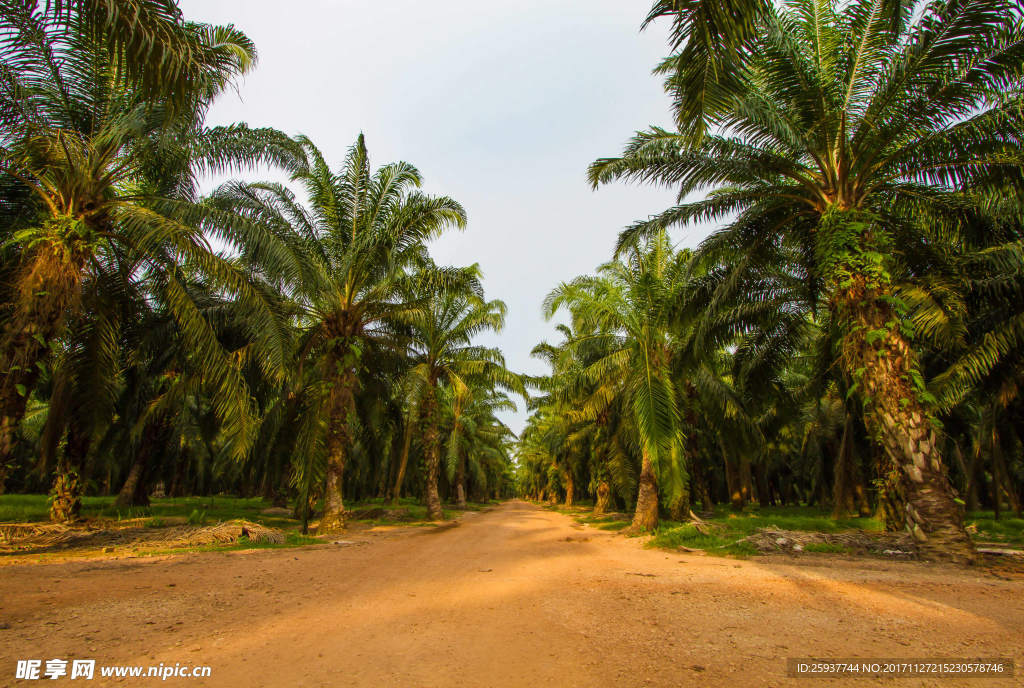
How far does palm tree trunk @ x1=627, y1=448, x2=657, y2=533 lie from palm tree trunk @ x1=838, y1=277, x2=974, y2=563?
6.75 meters

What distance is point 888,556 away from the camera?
8.09 m

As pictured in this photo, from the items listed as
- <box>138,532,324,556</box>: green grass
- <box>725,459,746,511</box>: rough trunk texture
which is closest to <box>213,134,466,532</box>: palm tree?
<box>138,532,324,556</box>: green grass

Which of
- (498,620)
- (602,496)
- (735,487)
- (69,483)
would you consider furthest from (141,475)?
(735,487)

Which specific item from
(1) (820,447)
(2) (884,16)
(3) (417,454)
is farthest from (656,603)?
(3) (417,454)

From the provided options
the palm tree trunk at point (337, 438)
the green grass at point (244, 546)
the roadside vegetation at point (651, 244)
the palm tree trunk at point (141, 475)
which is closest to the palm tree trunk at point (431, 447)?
the roadside vegetation at point (651, 244)

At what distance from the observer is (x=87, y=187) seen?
874cm

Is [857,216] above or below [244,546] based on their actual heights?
above

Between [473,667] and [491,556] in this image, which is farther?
[491,556]

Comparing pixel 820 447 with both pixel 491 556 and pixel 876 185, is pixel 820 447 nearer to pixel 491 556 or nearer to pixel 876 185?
pixel 876 185

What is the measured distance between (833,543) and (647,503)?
5807mm

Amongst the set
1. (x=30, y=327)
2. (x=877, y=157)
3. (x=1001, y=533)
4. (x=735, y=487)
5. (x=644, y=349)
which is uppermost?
(x=877, y=157)

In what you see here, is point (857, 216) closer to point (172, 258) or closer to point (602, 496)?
point (172, 258)

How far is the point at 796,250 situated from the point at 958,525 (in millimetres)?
7510

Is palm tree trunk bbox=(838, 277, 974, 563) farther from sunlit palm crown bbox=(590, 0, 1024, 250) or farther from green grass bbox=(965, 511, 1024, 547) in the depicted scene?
green grass bbox=(965, 511, 1024, 547)
